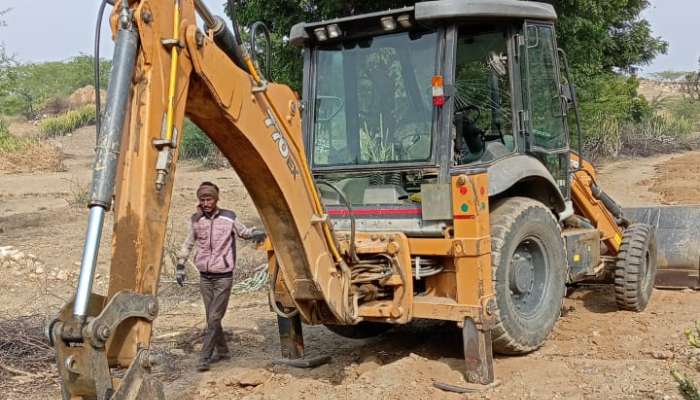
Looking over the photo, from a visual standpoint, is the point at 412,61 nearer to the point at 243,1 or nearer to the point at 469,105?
the point at 469,105

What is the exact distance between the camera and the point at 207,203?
237 inches

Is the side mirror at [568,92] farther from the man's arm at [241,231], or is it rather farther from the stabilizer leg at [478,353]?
the man's arm at [241,231]

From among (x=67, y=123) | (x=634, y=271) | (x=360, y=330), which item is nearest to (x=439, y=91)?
(x=360, y=330)

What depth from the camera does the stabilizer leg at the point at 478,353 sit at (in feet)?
15.7

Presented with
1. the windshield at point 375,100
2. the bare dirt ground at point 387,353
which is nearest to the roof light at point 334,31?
the windshield at point 375,100

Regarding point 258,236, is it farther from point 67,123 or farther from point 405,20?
point 67,123

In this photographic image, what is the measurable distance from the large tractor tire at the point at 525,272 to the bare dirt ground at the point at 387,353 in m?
0.22

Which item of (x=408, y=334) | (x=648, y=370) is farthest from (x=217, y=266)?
(x=648, y=370)

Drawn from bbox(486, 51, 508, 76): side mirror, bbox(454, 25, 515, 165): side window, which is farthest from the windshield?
bbox(486, 51, 508, 76): side mirror

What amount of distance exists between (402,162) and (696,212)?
4.16 metres

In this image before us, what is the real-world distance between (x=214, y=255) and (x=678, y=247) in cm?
477

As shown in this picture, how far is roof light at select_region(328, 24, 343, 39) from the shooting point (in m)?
5.48

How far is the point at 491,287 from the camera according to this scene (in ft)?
16.0

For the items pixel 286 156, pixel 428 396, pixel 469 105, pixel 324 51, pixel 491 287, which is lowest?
pixel 428 396
